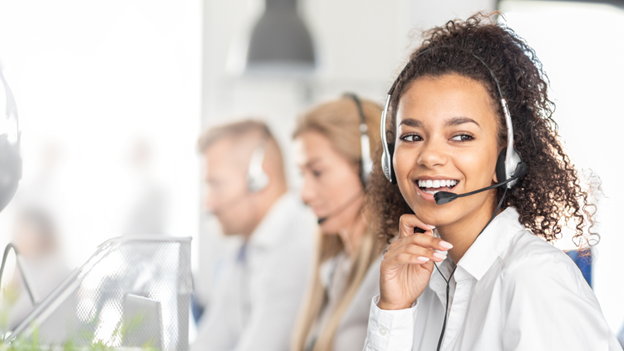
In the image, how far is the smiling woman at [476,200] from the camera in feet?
2.55

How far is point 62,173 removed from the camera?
399 centimetres

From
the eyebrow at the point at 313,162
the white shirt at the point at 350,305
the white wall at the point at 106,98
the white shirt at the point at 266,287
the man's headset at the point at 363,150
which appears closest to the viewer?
the white shirt at the point at 350,305

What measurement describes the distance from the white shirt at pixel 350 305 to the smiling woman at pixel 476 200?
47cm

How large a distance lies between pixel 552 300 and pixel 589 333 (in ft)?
0.18

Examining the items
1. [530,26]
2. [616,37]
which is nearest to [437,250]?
[530,26]

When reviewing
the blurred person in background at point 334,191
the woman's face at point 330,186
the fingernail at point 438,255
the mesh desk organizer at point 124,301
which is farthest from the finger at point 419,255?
the woman's face at point 330,186

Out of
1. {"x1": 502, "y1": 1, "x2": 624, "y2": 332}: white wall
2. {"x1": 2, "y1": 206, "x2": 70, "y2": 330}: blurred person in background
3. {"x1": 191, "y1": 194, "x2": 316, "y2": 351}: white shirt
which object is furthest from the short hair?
Answer: {"x1": 502, "y1": 1, "x2": 624, "y2": 332}: white wall

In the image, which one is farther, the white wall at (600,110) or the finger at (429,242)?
the white wall at (600,110)

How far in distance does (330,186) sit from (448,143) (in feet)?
2.93

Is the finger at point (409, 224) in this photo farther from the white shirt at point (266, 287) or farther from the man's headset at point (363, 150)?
the white shirt at point (266, 287)

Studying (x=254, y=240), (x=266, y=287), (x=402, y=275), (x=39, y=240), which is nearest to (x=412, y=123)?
(x=402, y=275)

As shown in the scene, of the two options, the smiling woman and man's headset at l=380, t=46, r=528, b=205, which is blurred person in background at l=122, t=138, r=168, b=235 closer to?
the smiling woman

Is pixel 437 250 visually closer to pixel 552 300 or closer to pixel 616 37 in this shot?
pixel 552 300

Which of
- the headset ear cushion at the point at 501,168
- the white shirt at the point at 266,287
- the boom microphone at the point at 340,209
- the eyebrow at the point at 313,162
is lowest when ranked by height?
the white shirt at the point at 266,287
